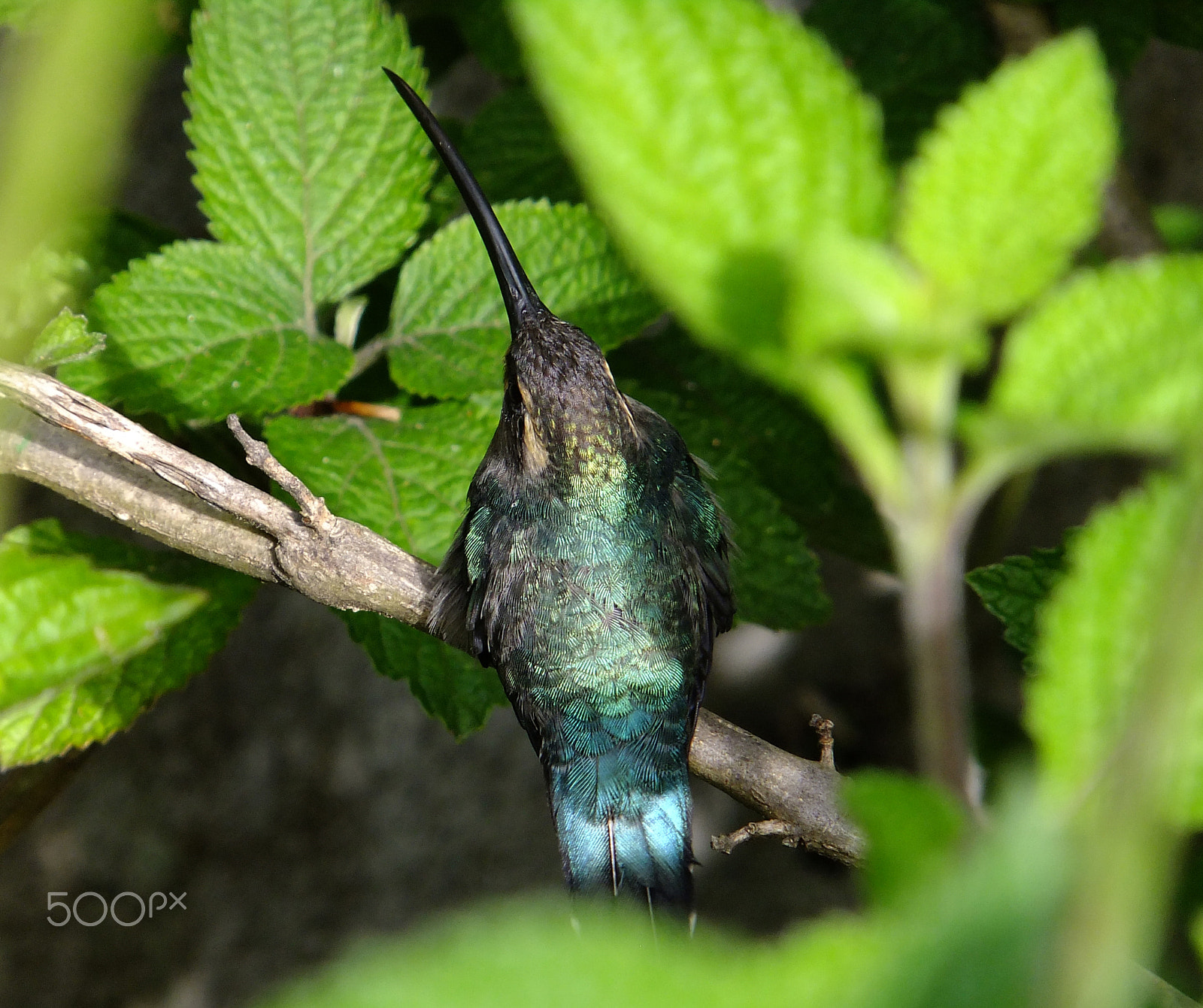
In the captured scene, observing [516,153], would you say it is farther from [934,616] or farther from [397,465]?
[934,616]

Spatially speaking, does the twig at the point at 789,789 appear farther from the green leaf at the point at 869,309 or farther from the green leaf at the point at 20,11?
the green leaf at the point at 20,11

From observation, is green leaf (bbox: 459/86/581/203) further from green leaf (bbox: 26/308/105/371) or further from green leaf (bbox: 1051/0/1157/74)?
green leaf (bbox: 1051/0/1157/74)

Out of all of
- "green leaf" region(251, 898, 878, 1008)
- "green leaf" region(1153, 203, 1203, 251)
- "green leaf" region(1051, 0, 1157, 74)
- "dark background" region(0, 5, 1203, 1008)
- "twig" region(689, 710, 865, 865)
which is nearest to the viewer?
"green leaf" region(251, 898, 878, 1008)

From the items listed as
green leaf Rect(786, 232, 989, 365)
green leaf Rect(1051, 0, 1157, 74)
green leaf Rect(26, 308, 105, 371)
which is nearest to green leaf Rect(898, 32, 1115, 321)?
green leaf Rect(786, 232, 989, 365)

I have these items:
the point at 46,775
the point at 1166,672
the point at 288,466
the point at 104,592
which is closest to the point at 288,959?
the point at 46,775

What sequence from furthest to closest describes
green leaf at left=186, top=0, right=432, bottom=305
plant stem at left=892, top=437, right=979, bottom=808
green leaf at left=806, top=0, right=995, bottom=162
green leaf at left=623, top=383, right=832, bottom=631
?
green leaf at left=806, top=0, right=995, bottom=162
green leaf at left=623, top=383, right=832, bottom=631
green leaf at left=186, top=0, right=432, bottom=305
plant stem at left=892, top=437, right=979, bottom=808

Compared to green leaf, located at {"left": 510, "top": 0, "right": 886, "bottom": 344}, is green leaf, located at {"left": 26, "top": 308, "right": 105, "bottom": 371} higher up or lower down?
lower down

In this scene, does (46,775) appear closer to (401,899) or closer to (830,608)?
(401,899)
